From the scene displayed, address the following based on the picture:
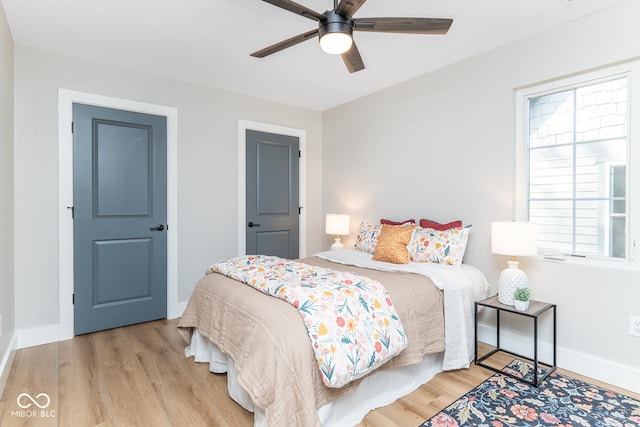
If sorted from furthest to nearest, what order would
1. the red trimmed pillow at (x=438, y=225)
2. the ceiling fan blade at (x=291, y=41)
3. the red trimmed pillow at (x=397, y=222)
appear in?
the red trimmed pillow at (x=397, y=222) → the red trimmed pillow at (x=438, y=225) → the ceiling fan blade at (x=291, y=41)

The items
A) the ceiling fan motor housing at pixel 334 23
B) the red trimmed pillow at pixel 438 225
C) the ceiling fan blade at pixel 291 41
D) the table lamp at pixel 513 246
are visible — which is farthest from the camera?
the red trimmed pillow at pixel 438 225

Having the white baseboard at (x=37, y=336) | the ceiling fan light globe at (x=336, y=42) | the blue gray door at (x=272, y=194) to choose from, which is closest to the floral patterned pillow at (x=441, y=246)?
the ceiling fan light globe at (x=336, y=42)

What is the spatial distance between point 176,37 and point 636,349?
3872 millimetres

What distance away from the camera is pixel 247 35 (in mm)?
2586

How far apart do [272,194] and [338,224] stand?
0.91 metres

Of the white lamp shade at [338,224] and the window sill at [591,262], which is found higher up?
the white lamp shade at [338,224]

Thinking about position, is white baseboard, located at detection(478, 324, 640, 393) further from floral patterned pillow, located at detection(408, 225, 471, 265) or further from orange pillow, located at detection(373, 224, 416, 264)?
orange pillow, located at detection(373, 224, 416, 264)

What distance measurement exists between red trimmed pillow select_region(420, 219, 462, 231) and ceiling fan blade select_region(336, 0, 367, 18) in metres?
1.91

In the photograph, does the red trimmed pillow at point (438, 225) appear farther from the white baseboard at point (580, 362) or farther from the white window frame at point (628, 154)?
the white baseboard at point (580, 362)

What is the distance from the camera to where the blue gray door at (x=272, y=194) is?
4.04 meters

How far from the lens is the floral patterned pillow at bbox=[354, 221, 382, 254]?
3365mm

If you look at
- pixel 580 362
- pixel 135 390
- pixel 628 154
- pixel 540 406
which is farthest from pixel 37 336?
pixel 628 154

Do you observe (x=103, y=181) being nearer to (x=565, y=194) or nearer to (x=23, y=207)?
(x=23, y=207)

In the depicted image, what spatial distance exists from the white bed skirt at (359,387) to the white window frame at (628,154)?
1.31 metres
